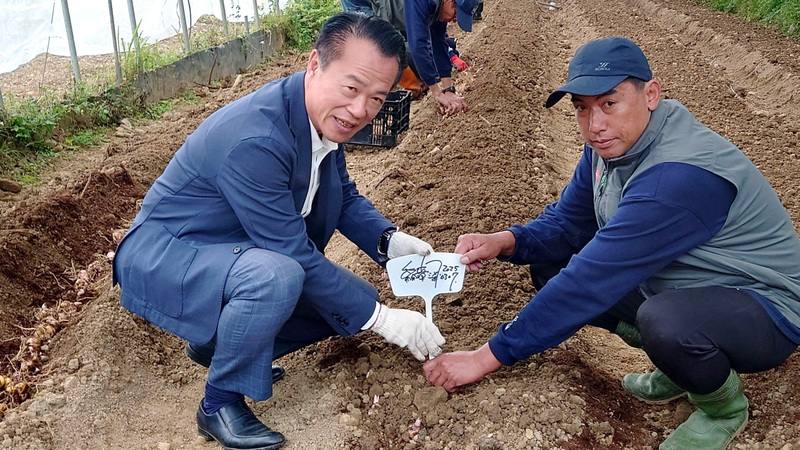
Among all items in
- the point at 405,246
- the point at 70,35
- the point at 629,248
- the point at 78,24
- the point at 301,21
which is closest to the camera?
the point at 629,248

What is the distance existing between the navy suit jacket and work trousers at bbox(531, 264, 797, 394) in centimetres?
89

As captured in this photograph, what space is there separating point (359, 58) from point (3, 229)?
9.38ft

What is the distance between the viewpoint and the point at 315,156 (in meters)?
2.50

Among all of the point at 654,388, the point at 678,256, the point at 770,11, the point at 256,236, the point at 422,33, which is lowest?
the point at 654,388

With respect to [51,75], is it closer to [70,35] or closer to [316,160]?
[70,35]

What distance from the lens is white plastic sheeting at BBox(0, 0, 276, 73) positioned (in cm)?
672

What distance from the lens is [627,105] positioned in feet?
7.43

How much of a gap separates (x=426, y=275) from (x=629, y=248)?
2.70ft

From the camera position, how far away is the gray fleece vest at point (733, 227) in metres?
2.22

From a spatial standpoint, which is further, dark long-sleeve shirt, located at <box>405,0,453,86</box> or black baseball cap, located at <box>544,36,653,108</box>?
dark long-sleeve shirt, located at <box>405,0,453,86</box>

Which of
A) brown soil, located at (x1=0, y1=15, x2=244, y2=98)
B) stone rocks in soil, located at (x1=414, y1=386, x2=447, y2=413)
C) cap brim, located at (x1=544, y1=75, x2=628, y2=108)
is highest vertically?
cap brim, located at (x1=544, y1=75, x2=628, y2=108)

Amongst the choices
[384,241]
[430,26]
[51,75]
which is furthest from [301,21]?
[384,241]

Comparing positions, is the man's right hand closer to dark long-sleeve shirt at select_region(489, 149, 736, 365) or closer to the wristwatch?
the wristwatch

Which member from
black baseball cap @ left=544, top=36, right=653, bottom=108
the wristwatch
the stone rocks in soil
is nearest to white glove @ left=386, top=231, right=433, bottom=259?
the wristwatch
